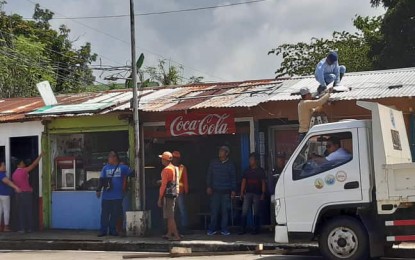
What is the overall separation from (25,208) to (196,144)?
4.46 meters

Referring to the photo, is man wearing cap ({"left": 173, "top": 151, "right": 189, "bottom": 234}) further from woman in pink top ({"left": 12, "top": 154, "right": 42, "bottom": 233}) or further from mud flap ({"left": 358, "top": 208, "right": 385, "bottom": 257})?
mud flap ({"left": 358, "top": 208, "right": 385, "bottom": 257})

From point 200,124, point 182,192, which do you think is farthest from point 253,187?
point 200,124

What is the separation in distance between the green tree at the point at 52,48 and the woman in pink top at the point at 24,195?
56.1 feet

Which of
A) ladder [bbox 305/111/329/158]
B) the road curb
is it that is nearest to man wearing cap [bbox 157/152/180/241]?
the road curb

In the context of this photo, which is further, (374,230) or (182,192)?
(182,192)

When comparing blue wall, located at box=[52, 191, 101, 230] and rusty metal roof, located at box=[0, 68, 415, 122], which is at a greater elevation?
rusty metal roof, located at box=[0, 68, 415, 122]

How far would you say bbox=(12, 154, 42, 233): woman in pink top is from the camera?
1499cm

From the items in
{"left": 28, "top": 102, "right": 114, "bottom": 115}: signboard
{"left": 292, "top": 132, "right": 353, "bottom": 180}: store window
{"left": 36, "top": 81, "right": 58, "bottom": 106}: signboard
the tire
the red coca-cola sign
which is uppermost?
{"left": 36, "top": 81, "right": 58, "bottom": 106}: signboard

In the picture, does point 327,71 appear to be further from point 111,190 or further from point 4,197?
point 4,197

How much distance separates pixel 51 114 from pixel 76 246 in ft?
10.9

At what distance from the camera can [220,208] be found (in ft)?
44.2

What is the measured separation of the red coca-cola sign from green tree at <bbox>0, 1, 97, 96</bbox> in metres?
18.8

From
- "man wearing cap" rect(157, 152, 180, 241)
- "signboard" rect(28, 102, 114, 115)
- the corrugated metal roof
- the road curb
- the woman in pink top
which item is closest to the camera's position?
the road curb

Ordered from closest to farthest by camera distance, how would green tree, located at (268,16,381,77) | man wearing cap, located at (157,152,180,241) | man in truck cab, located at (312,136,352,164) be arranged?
man in truck cab, located at (312,136,352,164) < man wearing cap, located at (157,152,180,241) < green tree, located at (268,16,381,77)
